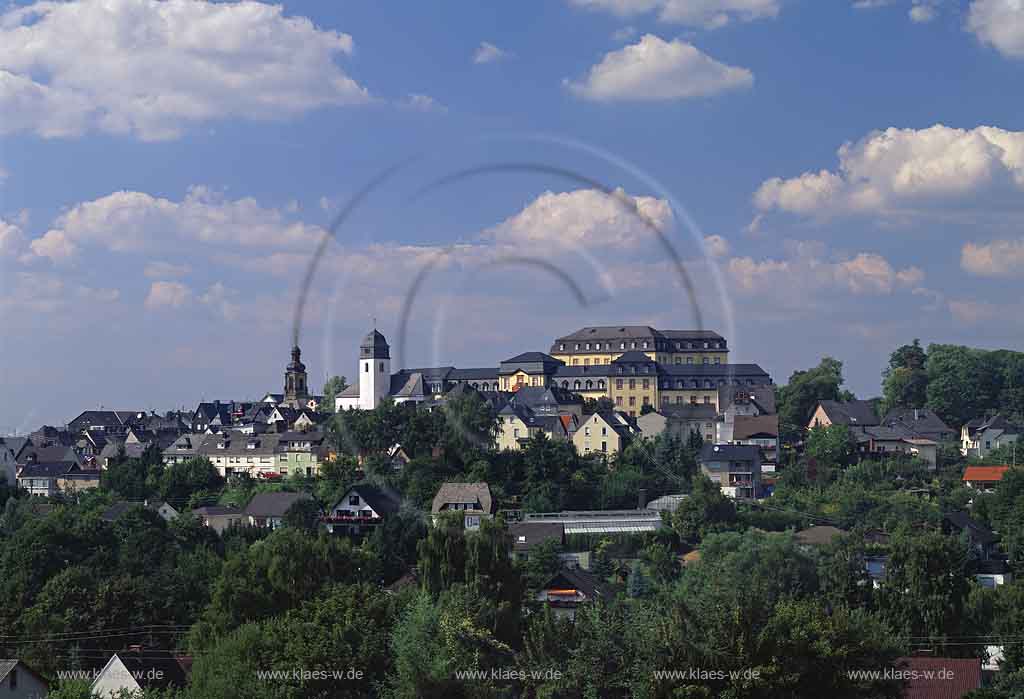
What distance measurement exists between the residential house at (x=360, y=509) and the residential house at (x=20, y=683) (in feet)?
100

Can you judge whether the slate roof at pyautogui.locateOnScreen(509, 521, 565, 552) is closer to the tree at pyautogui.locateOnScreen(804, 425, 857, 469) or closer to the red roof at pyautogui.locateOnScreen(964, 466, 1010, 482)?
the tree at pyautogui.locateOnScreen(804, 425, 857, 469)

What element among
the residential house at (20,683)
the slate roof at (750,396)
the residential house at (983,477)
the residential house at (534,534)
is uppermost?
the slate roof at (750,396)

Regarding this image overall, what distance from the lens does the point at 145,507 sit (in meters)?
60.6

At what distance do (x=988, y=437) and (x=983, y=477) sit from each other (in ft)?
49.8

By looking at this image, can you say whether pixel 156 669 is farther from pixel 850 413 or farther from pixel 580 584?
pixel 850 413

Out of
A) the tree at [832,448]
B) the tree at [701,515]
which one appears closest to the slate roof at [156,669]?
the tree at [701,515]

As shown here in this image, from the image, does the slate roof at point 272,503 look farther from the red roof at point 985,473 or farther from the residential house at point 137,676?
the red roof at point 985,473

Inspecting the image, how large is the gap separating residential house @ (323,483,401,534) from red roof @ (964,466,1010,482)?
2791 centimetres

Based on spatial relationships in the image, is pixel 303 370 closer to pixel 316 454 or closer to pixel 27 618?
pixel 316 454

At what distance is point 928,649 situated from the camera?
116ft

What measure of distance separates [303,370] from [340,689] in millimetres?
83280

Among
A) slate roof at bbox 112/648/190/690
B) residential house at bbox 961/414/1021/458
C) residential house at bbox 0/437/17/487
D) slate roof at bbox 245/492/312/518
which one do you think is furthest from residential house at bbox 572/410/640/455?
slate roof at bbox 112/648/190/690

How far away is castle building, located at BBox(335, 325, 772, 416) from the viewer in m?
97.5

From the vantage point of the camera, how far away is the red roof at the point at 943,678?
27.6 metres
